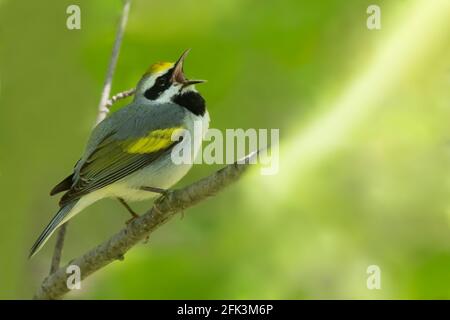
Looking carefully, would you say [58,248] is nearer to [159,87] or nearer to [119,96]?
[119,96]

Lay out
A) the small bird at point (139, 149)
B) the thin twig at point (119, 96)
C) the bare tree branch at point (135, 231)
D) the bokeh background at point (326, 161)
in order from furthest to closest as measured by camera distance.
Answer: the small bird at point (139, 149) < the thin twig at point (119, 96) < the bare tree branch at point (135, 231) < the bokeh background at point (326, 161)

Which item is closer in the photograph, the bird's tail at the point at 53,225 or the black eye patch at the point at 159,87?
the bird's tail at the point at 53,225

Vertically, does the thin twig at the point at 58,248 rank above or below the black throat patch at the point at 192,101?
below

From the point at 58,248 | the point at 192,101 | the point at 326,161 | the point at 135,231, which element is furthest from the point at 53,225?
the point at 326,161

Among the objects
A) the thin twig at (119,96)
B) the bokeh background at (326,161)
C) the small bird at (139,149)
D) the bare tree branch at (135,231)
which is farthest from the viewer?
the small bird at (139,149)

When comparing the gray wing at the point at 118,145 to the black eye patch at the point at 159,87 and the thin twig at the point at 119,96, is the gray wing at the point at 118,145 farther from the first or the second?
the thin twig at the point at 119,96

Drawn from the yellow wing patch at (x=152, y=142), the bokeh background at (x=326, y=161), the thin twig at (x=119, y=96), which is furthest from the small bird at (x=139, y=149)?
the bokeh background at (x=326, y=161)

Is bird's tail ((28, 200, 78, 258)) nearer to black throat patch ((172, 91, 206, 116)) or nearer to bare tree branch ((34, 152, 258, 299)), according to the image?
bare tree branch ((34, 152, 258, 299))
